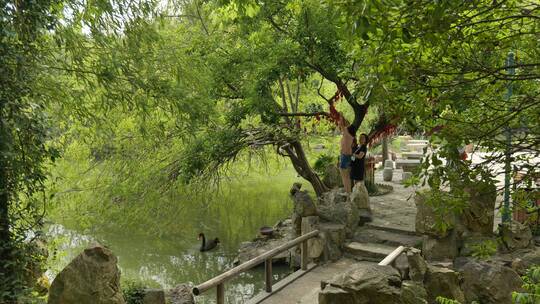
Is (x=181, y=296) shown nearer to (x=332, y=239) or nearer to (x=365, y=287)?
(x=332, y=239)

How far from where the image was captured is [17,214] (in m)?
5.22

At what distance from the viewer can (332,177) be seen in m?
13.9

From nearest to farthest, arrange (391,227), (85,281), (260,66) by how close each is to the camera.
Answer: (85,281) < (260,66) < (391,227)

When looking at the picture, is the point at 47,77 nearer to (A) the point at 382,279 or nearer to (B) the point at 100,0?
(B) the point at 100,0

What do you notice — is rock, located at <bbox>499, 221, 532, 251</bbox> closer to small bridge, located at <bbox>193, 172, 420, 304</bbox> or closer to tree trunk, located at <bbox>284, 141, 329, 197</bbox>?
small bridge, located at <bbox>193, 172, 420, 304</bbox>

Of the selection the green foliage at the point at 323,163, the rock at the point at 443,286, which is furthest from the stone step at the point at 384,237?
the green foliage at the point at 323,163

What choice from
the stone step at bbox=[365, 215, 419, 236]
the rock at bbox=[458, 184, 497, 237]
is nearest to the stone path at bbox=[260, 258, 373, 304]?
the stone step at bbox=[365, 215, 419, 236]

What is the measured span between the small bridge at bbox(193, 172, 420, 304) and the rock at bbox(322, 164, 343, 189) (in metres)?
1.85

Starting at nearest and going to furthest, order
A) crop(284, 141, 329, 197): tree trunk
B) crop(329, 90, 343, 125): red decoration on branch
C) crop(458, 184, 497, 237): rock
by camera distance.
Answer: crop(458, 184, 497, 237): rock → crop(329, 90, 343, 125): red decoration on branch → crop(284, 141, 329, 197): tree trunk

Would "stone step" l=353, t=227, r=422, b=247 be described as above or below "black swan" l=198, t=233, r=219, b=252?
above

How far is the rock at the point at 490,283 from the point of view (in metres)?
5.96

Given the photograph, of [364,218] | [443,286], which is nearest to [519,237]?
[443,286]

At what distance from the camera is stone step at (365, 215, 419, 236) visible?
951 cm

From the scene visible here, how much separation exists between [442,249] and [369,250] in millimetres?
1337
